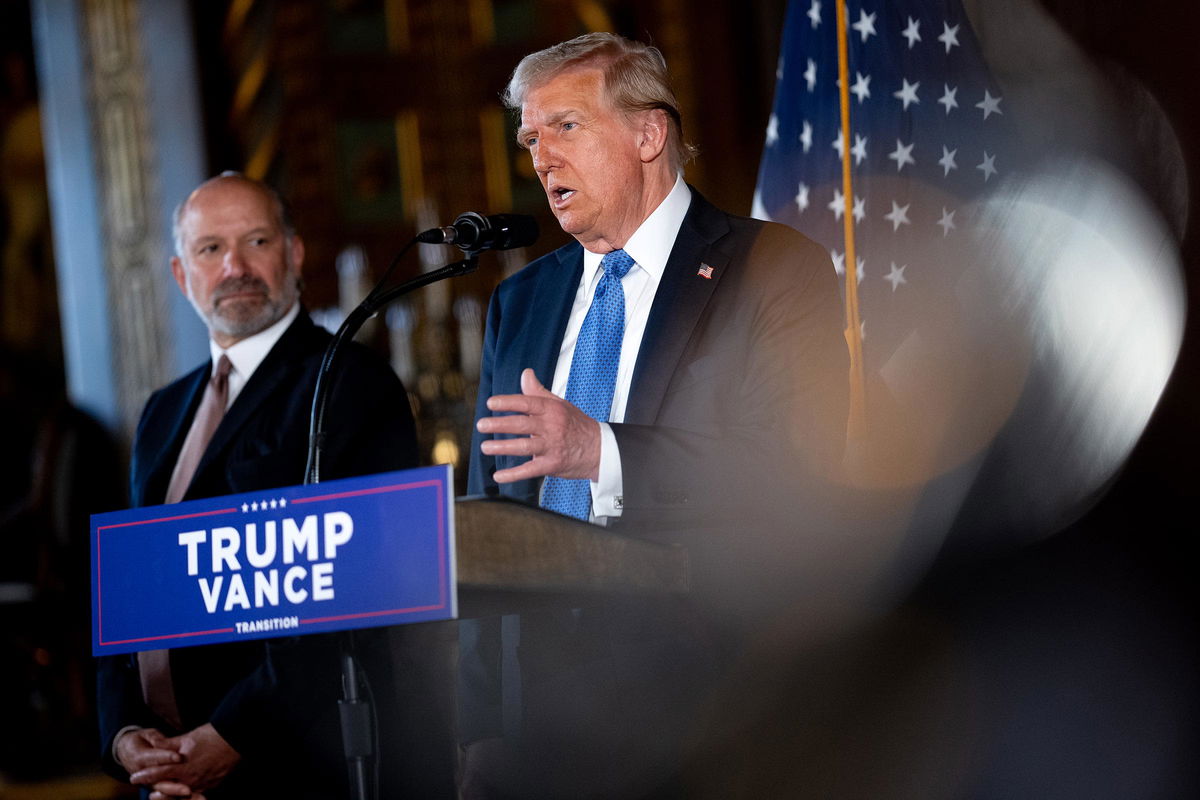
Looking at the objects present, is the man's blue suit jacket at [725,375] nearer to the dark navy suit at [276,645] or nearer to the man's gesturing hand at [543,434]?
the man's gesturing hand at [543,434]

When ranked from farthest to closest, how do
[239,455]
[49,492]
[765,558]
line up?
[49,492]
[239,455]
[765,558]

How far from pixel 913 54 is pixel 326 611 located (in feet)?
5.71

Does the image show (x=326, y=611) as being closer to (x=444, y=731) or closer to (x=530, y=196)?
(x=444, y=731)

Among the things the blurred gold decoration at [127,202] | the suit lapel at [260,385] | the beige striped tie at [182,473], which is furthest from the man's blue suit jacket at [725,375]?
the blurred gold decoration at [127,202]

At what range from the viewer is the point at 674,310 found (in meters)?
1.98

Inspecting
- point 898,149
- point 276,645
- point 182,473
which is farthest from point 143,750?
point 898,149

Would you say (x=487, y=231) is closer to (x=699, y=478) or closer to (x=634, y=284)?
(x=634, y=284)

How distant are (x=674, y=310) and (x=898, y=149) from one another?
3.10 ft

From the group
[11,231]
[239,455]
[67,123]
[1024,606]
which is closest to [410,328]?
[67,123]

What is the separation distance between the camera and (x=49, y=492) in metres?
6.44

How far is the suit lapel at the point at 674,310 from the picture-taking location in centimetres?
194

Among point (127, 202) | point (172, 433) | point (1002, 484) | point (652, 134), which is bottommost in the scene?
point (1002, 484)

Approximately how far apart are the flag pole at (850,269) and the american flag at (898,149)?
0.03 meters

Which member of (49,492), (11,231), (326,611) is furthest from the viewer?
(11,231)
